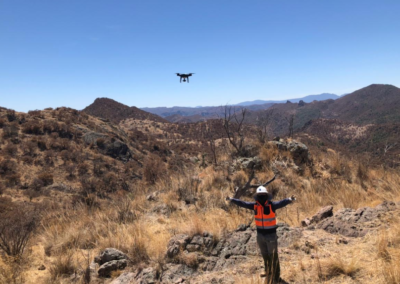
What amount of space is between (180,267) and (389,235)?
127 inches

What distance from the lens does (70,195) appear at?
1905 centimetres

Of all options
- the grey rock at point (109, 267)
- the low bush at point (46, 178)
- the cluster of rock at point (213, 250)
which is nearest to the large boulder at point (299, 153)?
the cluster of rock at point (213, 250)

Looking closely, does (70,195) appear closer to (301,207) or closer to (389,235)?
(301,207)

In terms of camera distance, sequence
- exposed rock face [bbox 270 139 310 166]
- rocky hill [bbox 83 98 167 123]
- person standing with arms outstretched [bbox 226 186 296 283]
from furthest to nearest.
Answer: rocky hill [bbox 83 98 167 123], exposed rock face [bbox 270 139 310 166], person standing with arms outstretched [bbox 226 186 296 283]

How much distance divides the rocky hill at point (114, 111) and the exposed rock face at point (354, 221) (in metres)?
83.1

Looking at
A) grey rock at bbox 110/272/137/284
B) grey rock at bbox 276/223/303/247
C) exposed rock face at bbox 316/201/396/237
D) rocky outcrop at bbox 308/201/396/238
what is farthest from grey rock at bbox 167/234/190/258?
exposed rock face at bbox 316/201/396/237

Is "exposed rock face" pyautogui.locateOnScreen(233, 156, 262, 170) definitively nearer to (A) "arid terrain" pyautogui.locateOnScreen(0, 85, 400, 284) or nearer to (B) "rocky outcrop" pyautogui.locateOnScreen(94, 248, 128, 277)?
(A) "arid terrain" pyautogui.locateOnScreen(0, 85, 400, 284)

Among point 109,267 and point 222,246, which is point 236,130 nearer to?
point 222,246

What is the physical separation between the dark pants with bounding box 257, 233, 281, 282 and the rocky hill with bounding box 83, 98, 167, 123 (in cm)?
8367

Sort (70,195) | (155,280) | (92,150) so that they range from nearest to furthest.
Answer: (155,280)
(70,195)
(92,150)

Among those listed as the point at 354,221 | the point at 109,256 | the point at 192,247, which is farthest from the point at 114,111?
the point at 354,221

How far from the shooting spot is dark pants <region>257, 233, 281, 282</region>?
3.00 m

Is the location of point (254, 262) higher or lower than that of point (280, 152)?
lower

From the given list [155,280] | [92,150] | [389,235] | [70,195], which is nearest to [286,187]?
[389,235]
